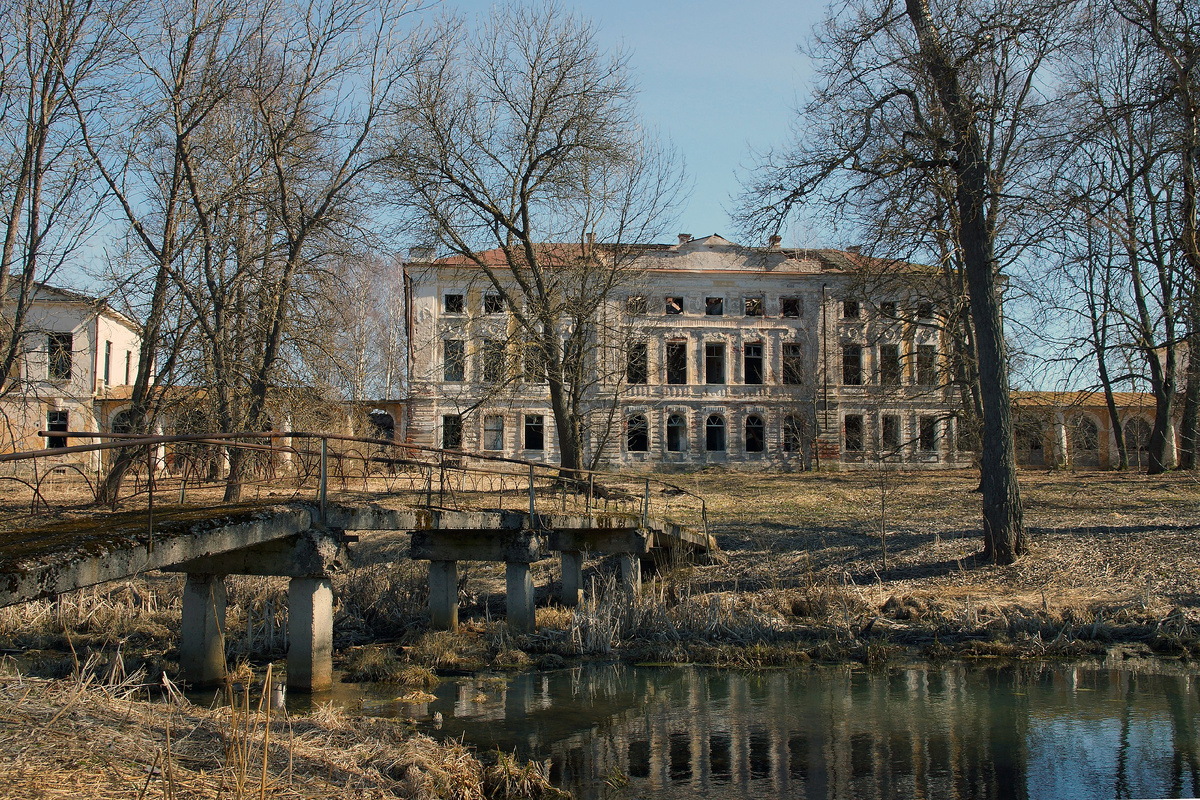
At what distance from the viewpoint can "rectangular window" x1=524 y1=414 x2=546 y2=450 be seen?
45.2m

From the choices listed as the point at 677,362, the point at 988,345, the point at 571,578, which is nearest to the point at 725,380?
the point at 677,362

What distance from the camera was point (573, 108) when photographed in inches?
1014

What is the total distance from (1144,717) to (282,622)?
12.1m

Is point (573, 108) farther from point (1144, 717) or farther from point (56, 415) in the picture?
point (56, 415)

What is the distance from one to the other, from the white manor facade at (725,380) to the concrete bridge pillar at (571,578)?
23914 millimetres

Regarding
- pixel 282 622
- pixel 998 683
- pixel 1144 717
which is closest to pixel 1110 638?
pixel 998 683

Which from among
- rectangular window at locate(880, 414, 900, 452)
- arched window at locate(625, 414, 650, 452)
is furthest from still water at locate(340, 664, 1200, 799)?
rectangular window at locate(880, 414, 900, 452)

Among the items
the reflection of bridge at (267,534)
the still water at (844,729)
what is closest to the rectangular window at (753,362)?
the reflection of bridge at (267,534)

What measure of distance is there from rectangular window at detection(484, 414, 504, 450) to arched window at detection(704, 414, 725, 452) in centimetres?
975

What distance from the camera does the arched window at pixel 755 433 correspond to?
150ft

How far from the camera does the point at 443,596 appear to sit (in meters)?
16.1

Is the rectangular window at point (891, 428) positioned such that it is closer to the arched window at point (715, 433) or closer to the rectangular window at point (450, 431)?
the arched window at point (715, 433)

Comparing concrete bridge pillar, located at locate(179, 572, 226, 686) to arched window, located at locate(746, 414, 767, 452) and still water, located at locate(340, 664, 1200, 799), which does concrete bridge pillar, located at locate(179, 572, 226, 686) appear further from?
arched window, located at locate(746, 414, 767, 452)

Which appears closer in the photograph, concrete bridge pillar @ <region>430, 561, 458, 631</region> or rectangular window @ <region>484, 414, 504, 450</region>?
concrete bridge pillar @ <region>430, 561, 458, 631</region>
